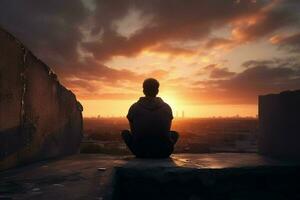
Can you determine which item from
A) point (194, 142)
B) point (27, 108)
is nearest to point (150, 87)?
point (27, 108)

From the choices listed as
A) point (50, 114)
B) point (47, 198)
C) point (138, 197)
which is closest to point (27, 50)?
point (50, 114)

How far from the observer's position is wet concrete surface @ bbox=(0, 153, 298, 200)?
384cm

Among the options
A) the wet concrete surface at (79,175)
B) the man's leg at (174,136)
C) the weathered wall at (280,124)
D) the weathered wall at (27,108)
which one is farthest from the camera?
the man's leg at (174,136)

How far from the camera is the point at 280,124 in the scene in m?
7.66

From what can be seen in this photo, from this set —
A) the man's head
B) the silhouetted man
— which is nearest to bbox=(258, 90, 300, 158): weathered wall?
the silhouetted man

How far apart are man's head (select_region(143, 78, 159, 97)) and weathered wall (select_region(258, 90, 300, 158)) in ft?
7.50

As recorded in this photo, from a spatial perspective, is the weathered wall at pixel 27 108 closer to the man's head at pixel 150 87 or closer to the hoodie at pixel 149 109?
the hoodie at pixel 149 109

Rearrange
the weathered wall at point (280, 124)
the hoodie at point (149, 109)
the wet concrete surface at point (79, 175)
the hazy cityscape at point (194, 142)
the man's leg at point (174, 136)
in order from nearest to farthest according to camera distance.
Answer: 1. the wet concrete surface at point (79, 175)
2. the weathered wall at point (280, 124)
3. the hoodie at point (149, 109)
4. the man's leg at point (174, 136)
5. the hazy cityscape at point (194, 142)

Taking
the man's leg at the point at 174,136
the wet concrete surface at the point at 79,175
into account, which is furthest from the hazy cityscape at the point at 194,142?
the wet concrete surface at the point at 79,175

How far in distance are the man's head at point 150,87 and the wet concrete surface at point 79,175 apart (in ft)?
4.62

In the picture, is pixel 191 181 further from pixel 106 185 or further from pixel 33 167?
pixel 33 167

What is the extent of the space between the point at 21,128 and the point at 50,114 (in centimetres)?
166

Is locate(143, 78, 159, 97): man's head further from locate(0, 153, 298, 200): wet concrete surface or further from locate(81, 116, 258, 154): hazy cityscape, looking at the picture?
locate(81, 116, 258, 154): hazy cityscape

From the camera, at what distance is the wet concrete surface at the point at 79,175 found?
3.84 meters
